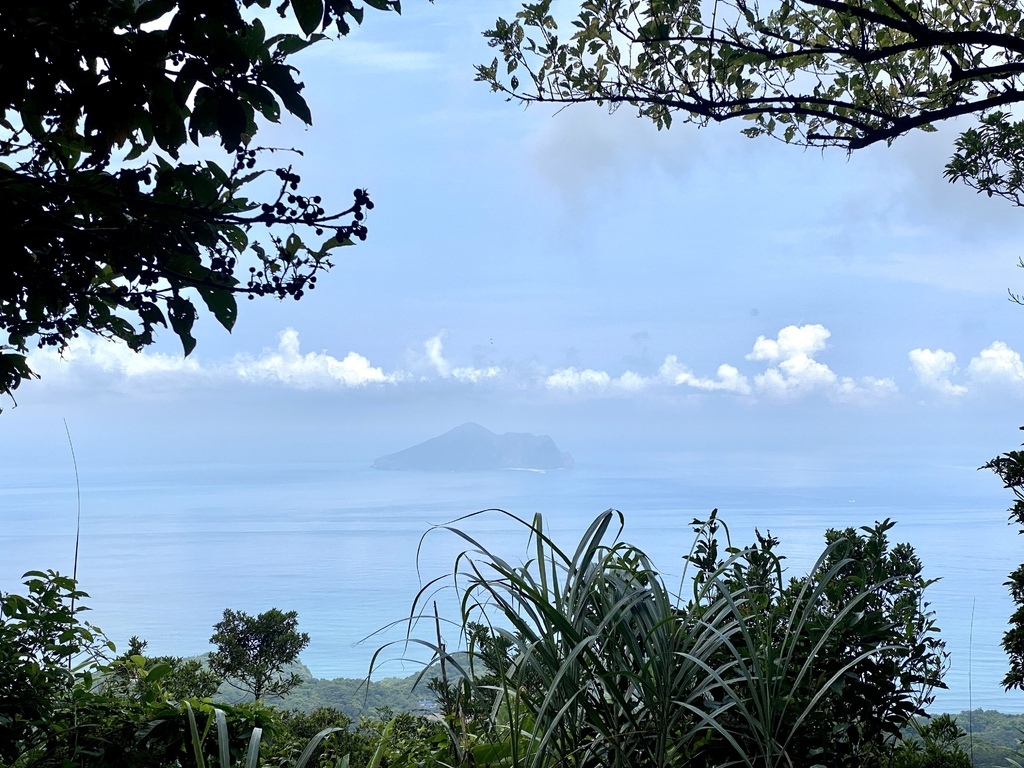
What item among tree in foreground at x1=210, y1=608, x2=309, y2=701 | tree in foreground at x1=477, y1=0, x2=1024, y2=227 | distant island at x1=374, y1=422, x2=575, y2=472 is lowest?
tree in foreground at x1=210, y1=608, x2=309, y2=701

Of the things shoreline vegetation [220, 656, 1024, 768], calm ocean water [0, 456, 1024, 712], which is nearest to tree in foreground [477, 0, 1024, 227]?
calm ocean water [0, 456, 1024, 712]

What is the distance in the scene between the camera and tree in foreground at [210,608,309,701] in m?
4.37

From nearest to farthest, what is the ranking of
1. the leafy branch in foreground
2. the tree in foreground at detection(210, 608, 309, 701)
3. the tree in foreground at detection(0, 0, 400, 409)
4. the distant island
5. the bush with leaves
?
the tree in foreground at detection(0, 0, 400, 409) < the leafy branch in foreground < the bush with leaves < the tree in foreground at detection(210, 608, 309, 701) < the distant island

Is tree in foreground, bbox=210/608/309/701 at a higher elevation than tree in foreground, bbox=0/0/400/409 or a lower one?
lower

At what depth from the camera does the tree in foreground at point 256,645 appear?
4371mm

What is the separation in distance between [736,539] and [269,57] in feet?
4.80

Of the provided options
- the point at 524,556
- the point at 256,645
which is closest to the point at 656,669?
the point at 524,556

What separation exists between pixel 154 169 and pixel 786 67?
2.00m

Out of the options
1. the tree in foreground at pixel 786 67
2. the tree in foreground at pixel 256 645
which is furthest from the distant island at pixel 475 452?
the tree in foreground at pixel 786 67

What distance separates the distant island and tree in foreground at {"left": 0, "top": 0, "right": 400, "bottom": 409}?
10593 millimetres

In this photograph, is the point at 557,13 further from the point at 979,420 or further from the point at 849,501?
the point at 979,420

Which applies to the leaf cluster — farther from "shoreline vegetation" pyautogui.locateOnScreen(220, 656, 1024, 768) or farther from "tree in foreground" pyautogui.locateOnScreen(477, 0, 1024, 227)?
"shoreline vegetation" pyautogui.locateOnScreen(220, 656, 1024, 768)

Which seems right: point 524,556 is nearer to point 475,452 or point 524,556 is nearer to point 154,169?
point 154,169

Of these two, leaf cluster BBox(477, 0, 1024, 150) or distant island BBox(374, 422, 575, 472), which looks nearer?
leaf cluster BBox(477, 0, 1024, 150)
